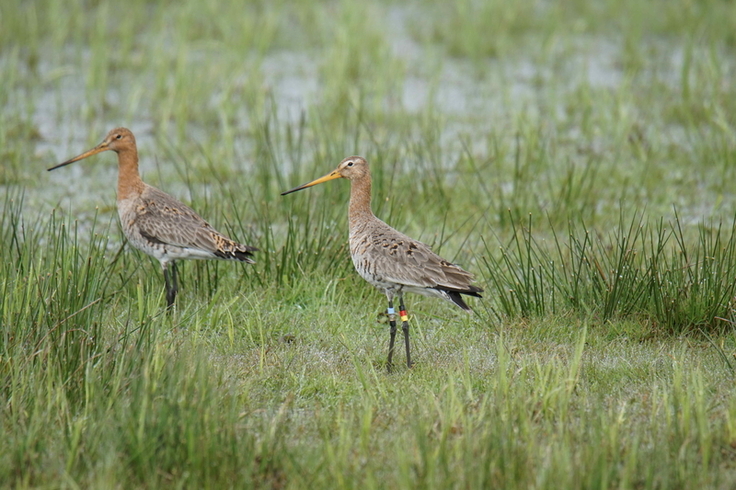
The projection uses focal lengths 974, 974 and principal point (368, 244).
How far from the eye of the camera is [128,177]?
6.57 metres

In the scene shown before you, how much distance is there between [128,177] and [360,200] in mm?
1732

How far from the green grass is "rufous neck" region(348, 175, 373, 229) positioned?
1.53 ft

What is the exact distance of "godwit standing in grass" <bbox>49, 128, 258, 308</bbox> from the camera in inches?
232

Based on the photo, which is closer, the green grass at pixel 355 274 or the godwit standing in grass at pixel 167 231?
the green grass at pixel 355 274

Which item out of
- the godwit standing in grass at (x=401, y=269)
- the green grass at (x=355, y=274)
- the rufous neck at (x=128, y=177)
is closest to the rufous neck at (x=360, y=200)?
the godwit standing in grass at (x=401, y=269)

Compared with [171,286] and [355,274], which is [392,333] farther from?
[171,286]

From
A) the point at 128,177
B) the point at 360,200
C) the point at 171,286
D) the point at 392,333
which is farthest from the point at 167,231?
the point at 392,333

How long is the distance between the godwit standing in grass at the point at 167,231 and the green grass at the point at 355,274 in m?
0.17

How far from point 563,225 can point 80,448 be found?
4679mm

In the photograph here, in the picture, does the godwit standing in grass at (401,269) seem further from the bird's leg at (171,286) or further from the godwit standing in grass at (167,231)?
the bird's leg at (171,286)

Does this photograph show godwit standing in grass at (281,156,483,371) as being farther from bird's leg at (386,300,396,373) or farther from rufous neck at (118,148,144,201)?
rufous neck at (118,148,144,201)

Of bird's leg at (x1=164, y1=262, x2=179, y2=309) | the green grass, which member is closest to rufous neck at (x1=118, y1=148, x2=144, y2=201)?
the green grass

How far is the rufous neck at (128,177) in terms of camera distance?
649 centimetres

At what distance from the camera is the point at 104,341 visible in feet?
15.1
